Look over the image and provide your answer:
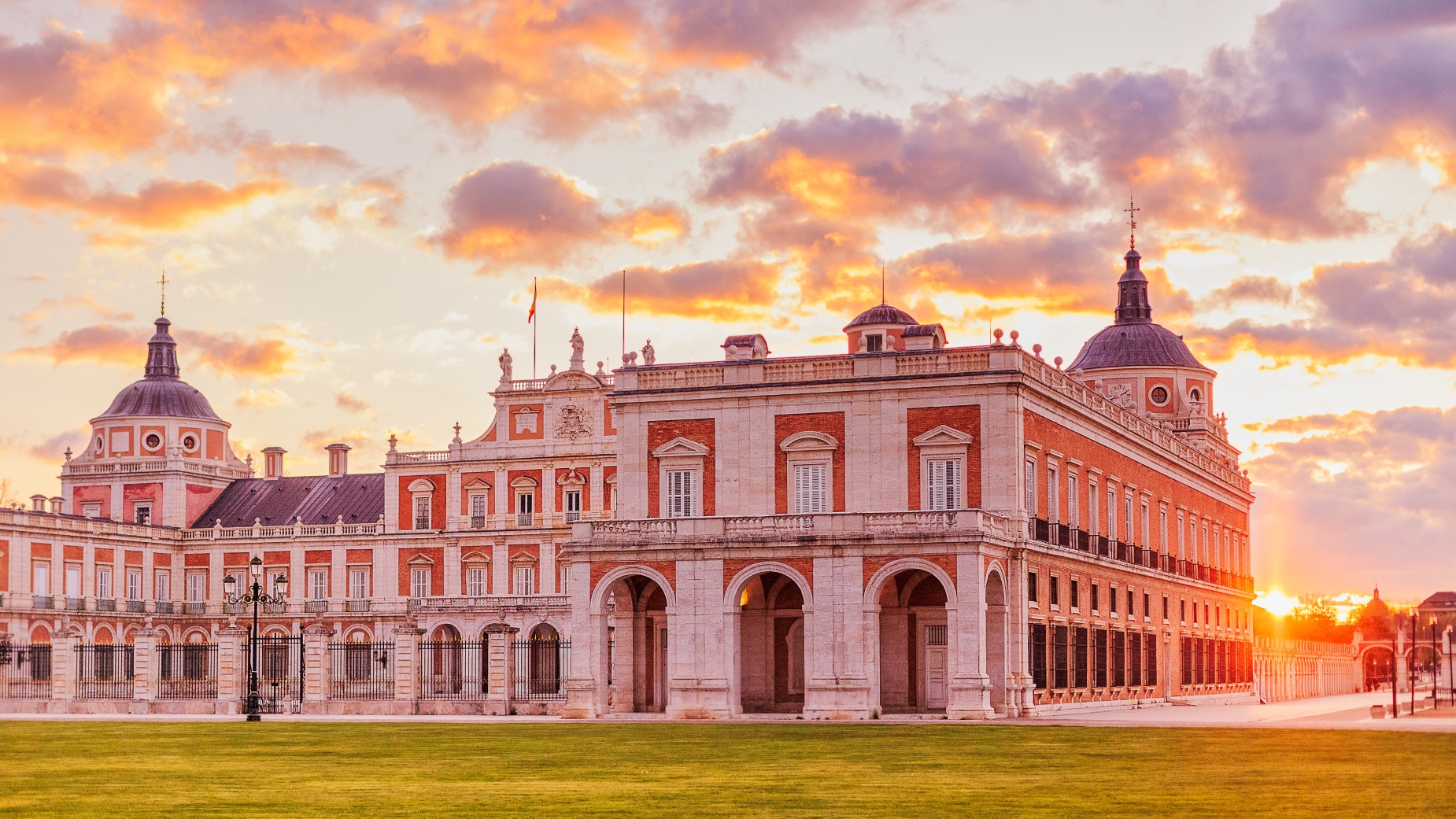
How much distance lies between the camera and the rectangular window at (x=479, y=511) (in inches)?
3484

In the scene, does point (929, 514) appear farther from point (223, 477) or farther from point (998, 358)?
point (223, 477)

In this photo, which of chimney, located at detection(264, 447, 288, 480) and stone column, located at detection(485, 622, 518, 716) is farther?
chimney, located at detection(264, 447, 288, 480)

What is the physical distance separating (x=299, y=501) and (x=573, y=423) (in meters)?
21.5

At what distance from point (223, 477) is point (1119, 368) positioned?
4804 centimetres

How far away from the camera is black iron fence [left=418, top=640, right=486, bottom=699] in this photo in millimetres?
60219

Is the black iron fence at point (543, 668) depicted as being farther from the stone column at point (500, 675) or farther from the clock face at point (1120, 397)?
the clock face at point (1120, 397)

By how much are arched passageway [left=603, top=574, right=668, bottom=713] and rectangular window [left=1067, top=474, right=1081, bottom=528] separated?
13.0 m

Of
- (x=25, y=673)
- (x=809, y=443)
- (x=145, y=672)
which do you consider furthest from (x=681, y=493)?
(x=25, y=673)

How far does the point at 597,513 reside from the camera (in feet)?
280

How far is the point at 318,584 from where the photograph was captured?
95062 mm

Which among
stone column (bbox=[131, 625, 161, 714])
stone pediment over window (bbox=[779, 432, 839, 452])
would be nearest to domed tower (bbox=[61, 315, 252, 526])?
stone column (bbox=[131, 625, 161, 714])

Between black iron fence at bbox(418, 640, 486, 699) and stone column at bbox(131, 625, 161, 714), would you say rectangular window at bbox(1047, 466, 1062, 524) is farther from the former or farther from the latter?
stone column at bbox(131, 625, 161, 714)

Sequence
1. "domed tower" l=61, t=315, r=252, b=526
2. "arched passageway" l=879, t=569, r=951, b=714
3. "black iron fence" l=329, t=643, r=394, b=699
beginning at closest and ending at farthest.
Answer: "arched passageway" l=879, t=569, r=951, b=714
"black iron fence" l=329, t=643, r=394, b=699
"domed tower" l=61, t=315, r=252, b=526

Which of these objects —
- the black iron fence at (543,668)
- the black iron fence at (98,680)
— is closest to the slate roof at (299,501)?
the black iron fence at (543,668)
